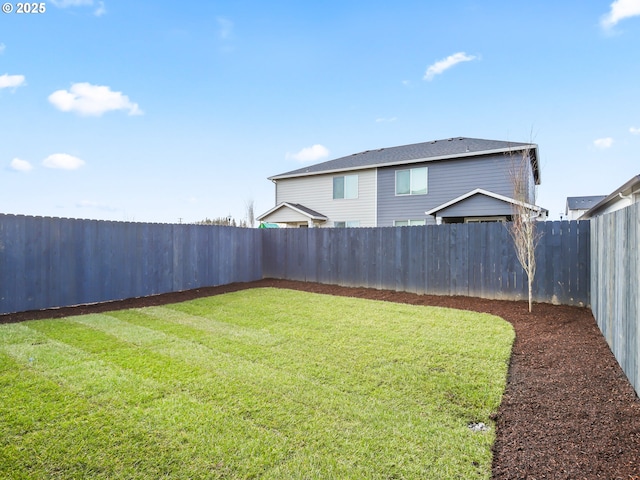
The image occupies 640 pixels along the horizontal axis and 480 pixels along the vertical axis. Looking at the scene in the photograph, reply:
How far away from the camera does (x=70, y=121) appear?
32.3ft

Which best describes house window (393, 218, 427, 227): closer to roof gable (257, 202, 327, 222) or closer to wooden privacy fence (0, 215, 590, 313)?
roof gable (257, 202, 327, 222)

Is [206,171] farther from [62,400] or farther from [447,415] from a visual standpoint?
[447,415]

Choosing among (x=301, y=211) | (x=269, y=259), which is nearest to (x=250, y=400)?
(x=269, y=259)

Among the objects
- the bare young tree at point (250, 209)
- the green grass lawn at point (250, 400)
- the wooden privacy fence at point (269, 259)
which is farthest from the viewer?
the bare young tree at point (250, 209)

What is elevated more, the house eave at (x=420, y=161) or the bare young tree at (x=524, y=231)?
the house eave at (x=420, y=161)

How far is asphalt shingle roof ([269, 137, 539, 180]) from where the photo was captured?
554 inches

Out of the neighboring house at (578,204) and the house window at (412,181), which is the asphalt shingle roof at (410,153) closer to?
the house window at (412,181)

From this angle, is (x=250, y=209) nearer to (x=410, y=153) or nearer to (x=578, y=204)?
(x=410, y=153)

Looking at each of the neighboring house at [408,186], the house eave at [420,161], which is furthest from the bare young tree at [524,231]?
Result: the neighboring house at [408,186]

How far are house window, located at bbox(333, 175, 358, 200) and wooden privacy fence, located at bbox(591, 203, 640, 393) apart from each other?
493 inches

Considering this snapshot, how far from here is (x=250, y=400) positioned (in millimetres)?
3068

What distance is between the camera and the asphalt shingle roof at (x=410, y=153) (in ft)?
46.1

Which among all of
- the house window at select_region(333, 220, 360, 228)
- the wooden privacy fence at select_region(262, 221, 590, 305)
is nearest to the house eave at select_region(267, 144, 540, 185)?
the house window at select_region(333, 220, 360, 228)

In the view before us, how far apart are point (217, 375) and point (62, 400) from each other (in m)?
1.34
